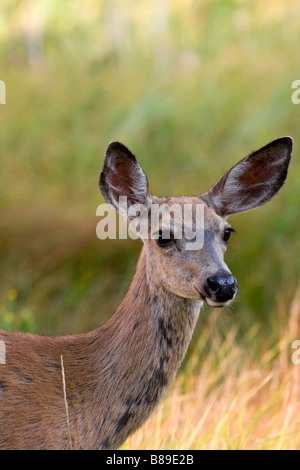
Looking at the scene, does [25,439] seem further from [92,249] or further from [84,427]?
[92,249]

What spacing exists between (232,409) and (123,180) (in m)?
1.71

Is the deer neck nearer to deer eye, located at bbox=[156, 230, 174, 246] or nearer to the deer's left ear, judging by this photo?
deer eye, located at bbox=[156, 230, 174, 246]

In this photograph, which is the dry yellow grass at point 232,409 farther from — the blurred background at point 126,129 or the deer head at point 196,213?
the deer head at point 196,213

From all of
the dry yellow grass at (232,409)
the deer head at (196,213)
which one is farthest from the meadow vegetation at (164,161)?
the deer head at (196,213)

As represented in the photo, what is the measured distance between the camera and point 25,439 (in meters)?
3.30

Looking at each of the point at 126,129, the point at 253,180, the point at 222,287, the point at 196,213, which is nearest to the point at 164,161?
the point at 126,129

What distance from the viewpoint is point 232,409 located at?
4875 mm

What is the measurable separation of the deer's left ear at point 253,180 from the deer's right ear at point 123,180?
12.0 inches

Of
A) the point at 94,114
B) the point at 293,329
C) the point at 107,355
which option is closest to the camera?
the point at 107,355

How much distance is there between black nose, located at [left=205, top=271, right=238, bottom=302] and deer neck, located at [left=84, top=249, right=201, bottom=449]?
0.88ft

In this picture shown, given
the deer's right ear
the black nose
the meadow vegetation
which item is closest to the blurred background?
the meadow vegetation

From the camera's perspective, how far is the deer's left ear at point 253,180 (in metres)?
3.75
